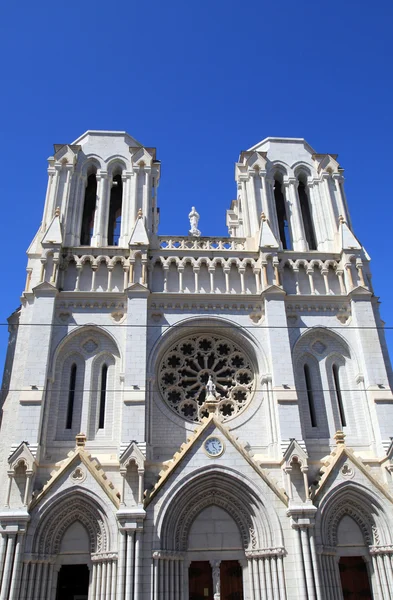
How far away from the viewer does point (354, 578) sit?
19031 mm

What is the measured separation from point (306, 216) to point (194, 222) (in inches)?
244

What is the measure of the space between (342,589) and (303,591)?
90.7 inches

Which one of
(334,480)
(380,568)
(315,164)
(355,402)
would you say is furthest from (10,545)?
(315,164)

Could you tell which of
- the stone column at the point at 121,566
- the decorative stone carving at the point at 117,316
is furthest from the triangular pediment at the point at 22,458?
the decorative stone carving at the point at 117,316

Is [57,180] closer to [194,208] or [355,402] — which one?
[194,208]

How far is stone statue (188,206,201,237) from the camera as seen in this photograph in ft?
95.4

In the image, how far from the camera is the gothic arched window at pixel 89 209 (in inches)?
1099

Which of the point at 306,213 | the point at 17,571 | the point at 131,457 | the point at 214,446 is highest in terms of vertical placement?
the point at 306,213

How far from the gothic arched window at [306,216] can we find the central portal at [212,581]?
51.4 feet

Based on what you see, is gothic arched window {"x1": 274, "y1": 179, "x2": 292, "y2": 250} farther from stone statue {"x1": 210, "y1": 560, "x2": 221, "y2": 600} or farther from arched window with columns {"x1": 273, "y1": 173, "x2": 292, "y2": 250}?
stone statue {"x1": 210, "y1": 560, "x2": 221, "y2": 600}

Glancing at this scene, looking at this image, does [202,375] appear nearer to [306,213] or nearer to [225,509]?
[225,509]

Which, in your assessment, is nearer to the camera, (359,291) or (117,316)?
(117,316)

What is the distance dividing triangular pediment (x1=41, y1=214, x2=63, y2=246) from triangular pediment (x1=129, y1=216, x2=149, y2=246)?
3316 mm

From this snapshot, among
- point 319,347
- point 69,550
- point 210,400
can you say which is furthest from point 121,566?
point 319,347
